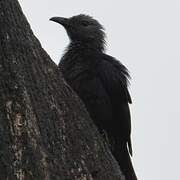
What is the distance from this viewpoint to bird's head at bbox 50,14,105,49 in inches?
346

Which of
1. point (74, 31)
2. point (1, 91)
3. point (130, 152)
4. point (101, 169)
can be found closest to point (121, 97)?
point (130, 152)

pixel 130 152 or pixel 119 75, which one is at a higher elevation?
pixel 119 75

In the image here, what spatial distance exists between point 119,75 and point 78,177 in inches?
129

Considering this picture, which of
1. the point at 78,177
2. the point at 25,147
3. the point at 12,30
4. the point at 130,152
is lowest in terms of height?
the point at 130,152

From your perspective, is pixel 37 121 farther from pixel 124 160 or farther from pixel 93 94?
pixel 124 160

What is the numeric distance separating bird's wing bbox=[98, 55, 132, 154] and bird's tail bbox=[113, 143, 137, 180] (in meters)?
0.10

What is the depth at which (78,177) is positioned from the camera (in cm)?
442

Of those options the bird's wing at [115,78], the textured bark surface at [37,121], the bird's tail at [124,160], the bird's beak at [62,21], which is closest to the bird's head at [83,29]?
the bird's beak at [62,21]

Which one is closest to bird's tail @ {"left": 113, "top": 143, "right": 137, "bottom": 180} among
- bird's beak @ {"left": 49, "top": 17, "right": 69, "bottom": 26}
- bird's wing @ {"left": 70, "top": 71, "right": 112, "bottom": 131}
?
bird's wing @ {"left": 70, "top": 71, "right": 112, "bottom": 131}

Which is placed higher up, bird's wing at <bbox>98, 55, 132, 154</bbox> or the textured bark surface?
the textured bark surface

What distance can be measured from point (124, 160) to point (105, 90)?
3.40ft

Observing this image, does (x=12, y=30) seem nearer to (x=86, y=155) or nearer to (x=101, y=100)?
(x=86, y=155)

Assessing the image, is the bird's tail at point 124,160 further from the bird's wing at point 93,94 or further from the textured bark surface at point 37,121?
the textured bark surface at point 37,121

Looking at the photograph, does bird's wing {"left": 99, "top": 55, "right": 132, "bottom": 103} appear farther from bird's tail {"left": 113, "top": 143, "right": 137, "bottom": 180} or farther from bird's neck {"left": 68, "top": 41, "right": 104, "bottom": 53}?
bird's tail {"left": 113, "top": 143, "right": 137, "bottom": 180}
